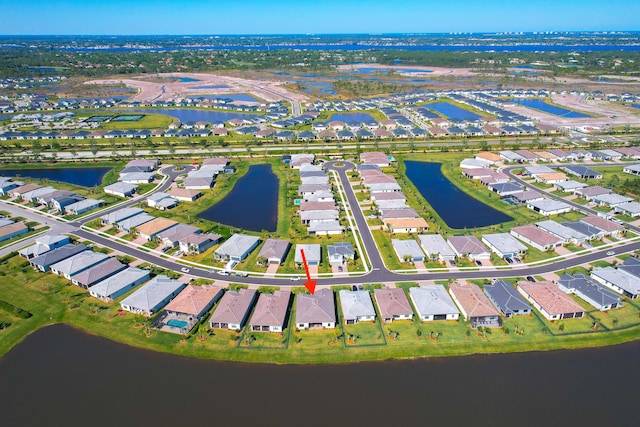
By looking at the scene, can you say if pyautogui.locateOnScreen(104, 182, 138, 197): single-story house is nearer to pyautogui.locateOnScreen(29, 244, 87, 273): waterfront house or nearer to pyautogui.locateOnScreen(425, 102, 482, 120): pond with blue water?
pyautogui.locateOnScreen(29, 244, 87, 273): waterfront house

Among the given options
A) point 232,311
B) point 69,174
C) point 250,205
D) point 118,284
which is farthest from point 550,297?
point 69,174

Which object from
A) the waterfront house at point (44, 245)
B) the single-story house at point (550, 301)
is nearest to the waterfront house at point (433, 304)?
the single-story house at point (550, 301)

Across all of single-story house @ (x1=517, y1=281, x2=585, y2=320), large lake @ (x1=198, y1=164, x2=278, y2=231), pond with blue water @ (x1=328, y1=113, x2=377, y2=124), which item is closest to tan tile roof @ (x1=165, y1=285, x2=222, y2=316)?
large lake @ (x1=198, y1=164, x2=278, y2=231)

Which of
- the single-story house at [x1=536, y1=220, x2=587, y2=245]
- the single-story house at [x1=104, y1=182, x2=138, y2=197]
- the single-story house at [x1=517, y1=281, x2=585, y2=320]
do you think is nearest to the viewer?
the single-story house at [x1=517, y1=281, x2=585, y2=320]

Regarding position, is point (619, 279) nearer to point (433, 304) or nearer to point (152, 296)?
point (433, 304)

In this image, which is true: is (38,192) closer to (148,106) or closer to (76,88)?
(148,106)

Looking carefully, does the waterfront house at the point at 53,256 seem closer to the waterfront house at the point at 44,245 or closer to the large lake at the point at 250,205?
the waterfront house at the point at 44,245
